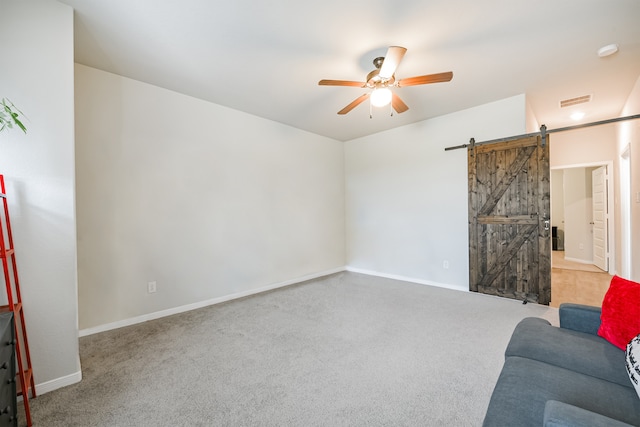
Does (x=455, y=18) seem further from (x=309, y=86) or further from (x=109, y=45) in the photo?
(x=109, y=45)

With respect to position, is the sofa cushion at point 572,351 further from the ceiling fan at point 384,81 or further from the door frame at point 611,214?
the door frame at point 611,214

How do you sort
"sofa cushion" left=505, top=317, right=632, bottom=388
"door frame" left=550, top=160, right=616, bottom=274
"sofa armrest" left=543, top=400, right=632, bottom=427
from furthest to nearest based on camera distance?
"door frame" left=550, top=160, right=616, bottom=274
"sofa cushion" left=505, top=317, right=632, bottom=388
"sofa armrest" left=543, top=400, right=632, bottom=427

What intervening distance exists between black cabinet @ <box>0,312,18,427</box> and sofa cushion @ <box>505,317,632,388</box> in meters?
2.44

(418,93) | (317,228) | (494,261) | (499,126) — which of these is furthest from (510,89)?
(317,228)

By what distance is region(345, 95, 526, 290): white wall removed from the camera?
3.89m

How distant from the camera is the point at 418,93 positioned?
333cm

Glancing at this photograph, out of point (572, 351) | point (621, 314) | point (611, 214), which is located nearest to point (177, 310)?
point (572, 351)

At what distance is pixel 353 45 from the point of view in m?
2.37

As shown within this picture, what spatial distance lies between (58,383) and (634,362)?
313cm

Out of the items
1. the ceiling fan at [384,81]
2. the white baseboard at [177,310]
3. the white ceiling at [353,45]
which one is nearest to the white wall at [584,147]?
the white ceiling at [353,45]

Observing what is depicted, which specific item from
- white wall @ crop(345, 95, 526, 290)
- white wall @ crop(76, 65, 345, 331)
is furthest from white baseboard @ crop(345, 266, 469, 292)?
white wall @ crop(76, 65, 345, 331)

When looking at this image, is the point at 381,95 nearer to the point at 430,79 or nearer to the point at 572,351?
the point at 430,79

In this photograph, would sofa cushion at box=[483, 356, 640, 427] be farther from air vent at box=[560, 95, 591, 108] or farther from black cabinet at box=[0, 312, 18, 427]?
air vent at box=[560, 95, 591, 108]

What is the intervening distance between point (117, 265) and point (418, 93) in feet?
12.8
